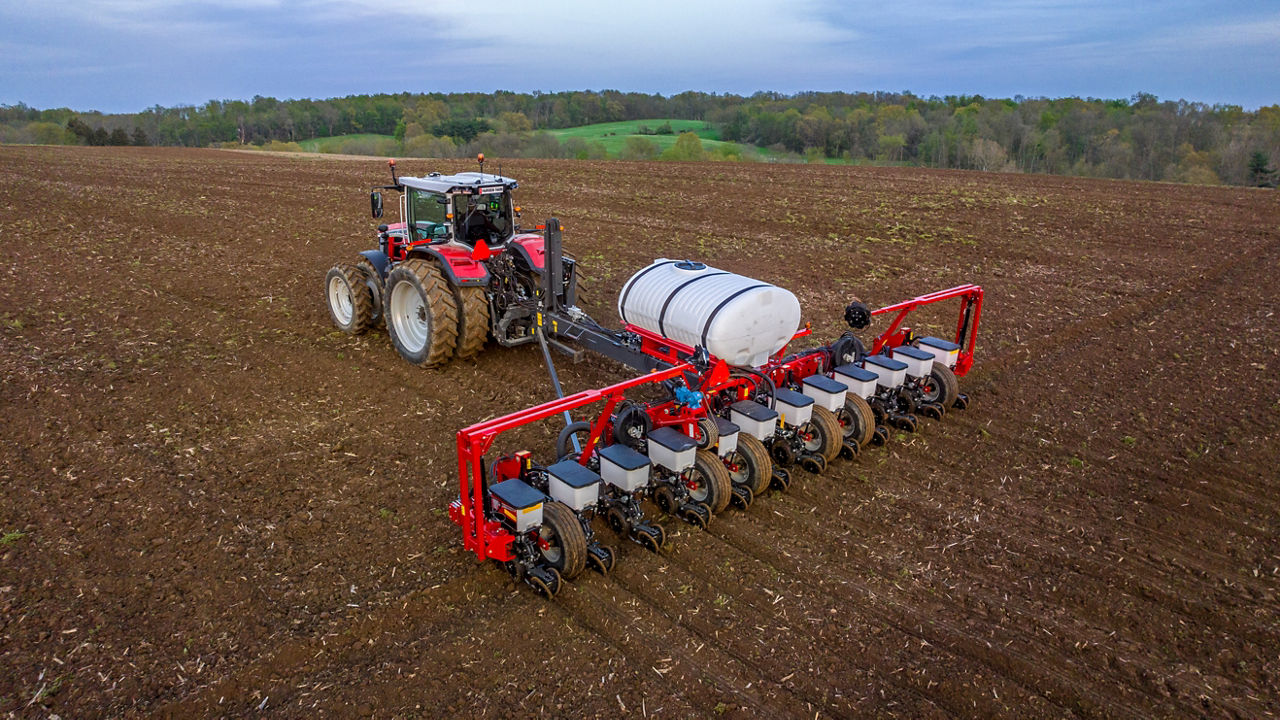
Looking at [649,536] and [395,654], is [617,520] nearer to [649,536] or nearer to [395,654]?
[649,536]

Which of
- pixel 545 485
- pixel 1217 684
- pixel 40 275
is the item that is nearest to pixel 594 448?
→ pixel 545 485

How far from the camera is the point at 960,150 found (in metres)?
42.0

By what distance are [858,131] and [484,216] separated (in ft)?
152

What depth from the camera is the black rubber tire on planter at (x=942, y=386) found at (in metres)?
8.30

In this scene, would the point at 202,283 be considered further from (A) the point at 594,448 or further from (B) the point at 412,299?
(A) the point at 594,448

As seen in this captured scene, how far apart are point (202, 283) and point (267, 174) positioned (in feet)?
54.6

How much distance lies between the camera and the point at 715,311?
6.64 m

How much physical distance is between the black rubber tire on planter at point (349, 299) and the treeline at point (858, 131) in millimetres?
32942

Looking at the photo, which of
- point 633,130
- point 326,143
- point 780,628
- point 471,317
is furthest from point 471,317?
point 633,130

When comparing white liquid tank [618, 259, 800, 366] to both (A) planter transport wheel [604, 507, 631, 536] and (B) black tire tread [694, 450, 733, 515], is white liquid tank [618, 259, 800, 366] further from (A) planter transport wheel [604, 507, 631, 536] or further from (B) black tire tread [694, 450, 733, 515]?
(A) planter transport wheel [604, 507, 631, 536]

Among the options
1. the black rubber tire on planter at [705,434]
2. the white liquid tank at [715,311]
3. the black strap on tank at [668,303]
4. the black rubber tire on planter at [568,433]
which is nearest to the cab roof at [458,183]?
the white liquid tank at [715,311]

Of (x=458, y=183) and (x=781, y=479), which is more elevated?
(x=458, y=183)

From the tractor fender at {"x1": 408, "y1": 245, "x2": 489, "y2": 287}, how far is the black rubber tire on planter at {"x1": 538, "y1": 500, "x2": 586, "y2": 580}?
153 inches

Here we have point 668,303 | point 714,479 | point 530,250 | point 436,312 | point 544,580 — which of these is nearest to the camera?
point 544,580
